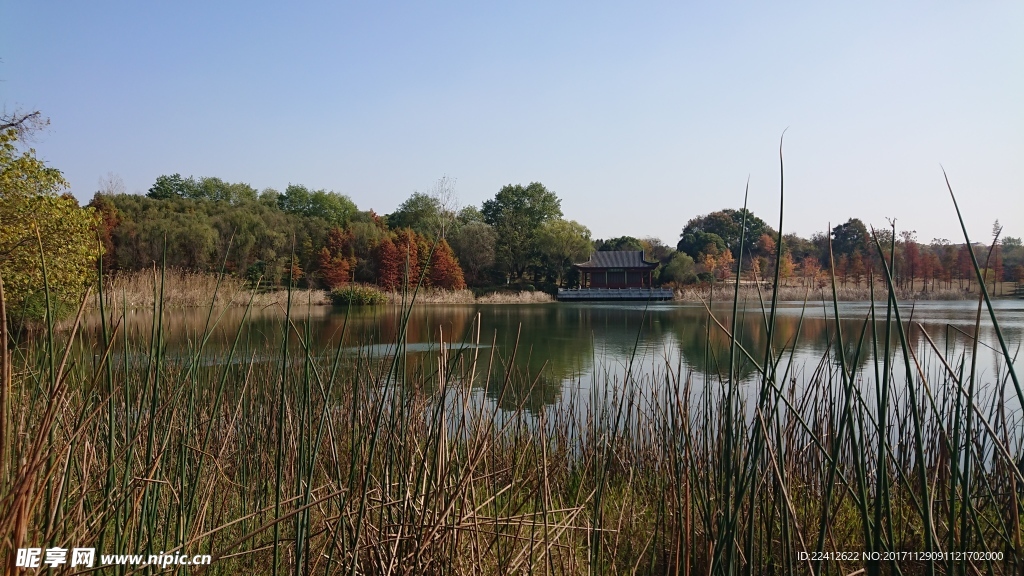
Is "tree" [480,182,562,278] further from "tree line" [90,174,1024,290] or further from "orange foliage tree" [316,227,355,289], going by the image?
"orange foliage tree" [316,227,355,289]

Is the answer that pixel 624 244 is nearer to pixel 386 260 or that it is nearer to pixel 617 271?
pixel 617 271

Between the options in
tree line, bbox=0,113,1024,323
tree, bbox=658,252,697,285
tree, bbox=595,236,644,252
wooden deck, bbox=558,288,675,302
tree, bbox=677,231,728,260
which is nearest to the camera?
tree line, bbox=0,113,1024,323

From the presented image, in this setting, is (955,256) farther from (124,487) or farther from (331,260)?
(124,487)

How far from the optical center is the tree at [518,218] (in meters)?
26.4

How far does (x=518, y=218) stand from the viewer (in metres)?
29.2

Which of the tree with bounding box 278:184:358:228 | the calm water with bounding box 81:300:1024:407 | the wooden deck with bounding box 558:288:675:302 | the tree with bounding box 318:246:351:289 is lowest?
the calm water with bounding box 81:300:1024:407

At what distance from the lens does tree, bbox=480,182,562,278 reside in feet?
86.7

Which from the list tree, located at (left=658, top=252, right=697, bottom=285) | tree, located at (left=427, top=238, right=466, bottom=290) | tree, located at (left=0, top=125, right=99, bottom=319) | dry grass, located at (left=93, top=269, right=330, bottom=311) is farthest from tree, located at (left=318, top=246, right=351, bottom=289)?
tree, located at (left=658, top=252, right=697, bottom=285)

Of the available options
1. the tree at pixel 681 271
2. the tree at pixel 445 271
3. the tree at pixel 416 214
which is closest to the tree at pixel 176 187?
the tree at pixel 416 214

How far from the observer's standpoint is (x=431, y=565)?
1104 mm

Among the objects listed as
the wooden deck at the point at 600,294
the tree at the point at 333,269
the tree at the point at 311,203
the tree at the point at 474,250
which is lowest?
the wooden deck at the point at 600,294

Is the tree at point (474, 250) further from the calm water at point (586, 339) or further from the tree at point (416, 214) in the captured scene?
the calm water at point (586, 339)

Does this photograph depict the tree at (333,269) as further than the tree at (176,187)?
No

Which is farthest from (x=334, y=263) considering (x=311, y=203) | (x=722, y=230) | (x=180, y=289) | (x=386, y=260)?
(x=722, y=230)
